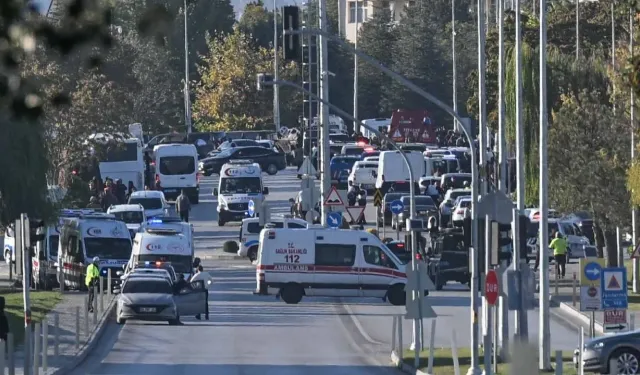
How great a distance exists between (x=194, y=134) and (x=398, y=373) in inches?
3025

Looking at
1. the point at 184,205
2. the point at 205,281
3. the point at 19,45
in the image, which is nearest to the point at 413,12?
the point at 184,205

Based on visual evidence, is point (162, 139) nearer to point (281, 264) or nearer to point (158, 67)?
point (158, 67)

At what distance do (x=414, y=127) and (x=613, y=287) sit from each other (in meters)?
70.6

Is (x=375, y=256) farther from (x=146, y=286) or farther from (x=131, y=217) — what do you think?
(x=131, y=217)

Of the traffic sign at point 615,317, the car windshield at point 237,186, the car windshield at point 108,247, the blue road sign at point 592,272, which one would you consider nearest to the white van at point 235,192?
the car windshield at point 237,186

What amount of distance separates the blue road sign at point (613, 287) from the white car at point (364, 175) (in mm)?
48133

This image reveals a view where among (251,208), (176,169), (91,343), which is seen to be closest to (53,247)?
(251,208)

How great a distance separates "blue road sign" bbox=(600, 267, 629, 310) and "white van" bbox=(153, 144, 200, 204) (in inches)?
1879

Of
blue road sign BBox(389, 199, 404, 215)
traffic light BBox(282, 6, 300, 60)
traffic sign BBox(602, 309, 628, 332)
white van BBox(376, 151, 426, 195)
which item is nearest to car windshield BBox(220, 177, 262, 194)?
white van BBox(376, 151, 426, 195)

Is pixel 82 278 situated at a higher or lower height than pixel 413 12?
lower

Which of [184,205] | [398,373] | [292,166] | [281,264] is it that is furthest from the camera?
[292,166]

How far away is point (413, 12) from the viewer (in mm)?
123188

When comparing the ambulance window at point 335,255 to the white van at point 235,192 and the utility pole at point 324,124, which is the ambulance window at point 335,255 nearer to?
the utility pole at point 324,124

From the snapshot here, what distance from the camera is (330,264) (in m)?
41.0
